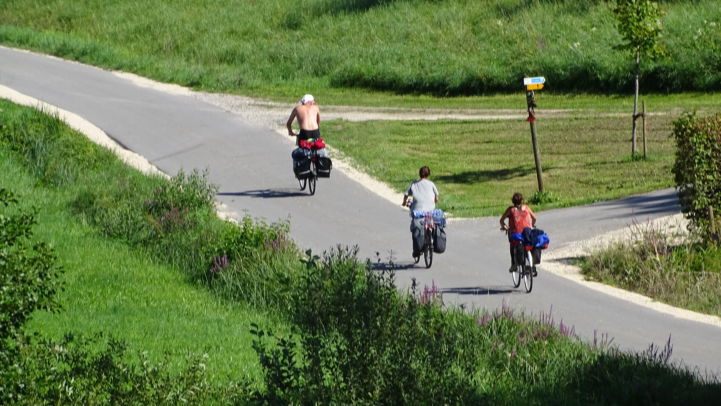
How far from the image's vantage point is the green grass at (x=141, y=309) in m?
13.6

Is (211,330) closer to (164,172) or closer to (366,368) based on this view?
(366,368)

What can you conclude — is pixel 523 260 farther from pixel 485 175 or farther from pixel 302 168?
pixel 485 175

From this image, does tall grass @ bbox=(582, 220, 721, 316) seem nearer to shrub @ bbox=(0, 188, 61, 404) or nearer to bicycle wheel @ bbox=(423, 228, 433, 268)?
bicycle wheel @ bbox=(423, 228, 433, 268)

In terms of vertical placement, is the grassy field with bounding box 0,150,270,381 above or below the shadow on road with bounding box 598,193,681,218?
below

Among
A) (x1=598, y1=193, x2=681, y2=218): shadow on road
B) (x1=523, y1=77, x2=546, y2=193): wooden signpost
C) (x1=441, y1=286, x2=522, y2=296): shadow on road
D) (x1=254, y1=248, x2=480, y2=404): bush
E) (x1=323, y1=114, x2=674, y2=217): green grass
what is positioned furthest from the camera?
(x1=323, y1=114, x2=674, y2=217): green grass

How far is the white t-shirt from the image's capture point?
58.2 ft

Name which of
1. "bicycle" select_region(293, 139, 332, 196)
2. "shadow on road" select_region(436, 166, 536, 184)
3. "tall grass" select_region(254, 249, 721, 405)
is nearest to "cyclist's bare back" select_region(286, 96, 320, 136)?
"bicycle" select_region(293, 139, 332, 196)

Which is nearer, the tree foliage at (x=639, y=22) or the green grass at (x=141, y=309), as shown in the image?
the green grass at (x=141, y=309)

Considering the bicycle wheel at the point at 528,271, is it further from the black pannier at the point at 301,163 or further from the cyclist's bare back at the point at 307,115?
the cyclist's bare back at the point at 307,115

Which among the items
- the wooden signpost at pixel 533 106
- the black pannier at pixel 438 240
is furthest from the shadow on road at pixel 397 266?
the wooden signpost at pixel 533 106

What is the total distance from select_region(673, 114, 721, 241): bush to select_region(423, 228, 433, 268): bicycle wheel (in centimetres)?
380

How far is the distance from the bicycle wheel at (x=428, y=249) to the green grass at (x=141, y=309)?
9.99 feet

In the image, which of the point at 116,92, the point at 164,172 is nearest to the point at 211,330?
the point at 164,172

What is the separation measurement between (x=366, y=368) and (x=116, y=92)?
1063 inches
